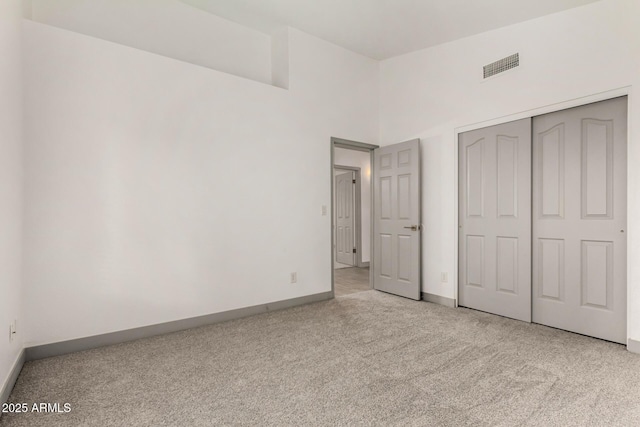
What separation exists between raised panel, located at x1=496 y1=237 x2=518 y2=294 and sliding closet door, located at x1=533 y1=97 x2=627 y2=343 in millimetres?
177

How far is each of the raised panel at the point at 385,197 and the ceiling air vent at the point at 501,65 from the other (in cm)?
164

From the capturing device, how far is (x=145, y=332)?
9.69 ft

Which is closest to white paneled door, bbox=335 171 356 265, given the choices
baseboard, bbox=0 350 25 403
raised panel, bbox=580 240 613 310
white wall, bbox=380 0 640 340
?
white wall, bbox=380 0 640 340

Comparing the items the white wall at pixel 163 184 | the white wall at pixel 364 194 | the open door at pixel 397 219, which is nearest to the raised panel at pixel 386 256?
the open door at pixel 397 219

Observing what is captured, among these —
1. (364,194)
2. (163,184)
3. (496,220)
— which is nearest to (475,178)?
(496,220)

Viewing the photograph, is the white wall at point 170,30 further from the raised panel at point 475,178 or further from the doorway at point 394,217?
the raised panel at point 475,178

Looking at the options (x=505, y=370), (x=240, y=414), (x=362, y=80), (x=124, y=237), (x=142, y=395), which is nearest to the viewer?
(x=240, y=414)

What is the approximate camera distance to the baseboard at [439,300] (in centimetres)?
393

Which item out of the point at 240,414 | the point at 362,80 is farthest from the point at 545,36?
the point at 240,414

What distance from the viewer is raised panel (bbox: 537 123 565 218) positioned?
10.3 ft

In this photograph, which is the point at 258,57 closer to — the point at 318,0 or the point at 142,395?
the point at 318,0

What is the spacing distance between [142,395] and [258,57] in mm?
3602

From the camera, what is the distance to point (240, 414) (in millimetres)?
1810

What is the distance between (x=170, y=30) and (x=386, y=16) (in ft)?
7.22
